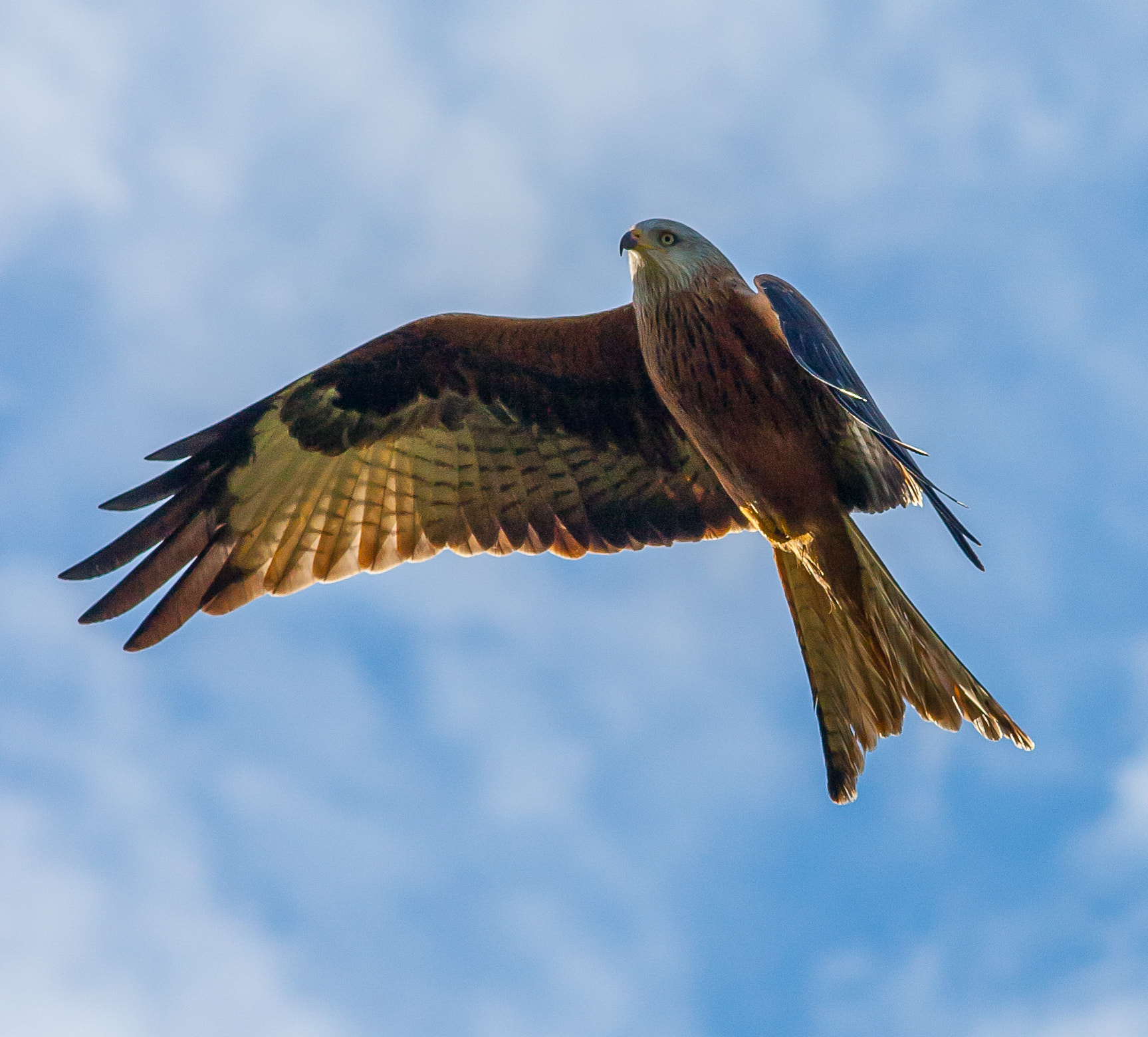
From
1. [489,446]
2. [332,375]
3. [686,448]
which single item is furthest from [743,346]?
[332,375]

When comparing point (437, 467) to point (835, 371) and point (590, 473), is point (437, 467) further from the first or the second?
point (835, 371)

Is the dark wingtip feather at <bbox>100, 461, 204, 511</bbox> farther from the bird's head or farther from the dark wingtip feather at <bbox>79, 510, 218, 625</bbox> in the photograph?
the bird's head

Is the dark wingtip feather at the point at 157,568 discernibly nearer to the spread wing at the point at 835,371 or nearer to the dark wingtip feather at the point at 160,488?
the dark wingtip feather at the point at 160,488

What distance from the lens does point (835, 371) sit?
5.26m

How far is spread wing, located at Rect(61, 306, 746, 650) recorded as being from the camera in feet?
21.9

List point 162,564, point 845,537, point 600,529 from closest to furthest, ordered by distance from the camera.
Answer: point 845,537
point 162,564
point 600,529

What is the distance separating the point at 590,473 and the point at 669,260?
136 centimetres

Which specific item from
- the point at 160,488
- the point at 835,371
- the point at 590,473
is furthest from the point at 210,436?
the point at 835,371

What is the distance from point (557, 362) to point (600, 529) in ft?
2.85

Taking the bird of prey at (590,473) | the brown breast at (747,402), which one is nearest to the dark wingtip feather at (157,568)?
the bird of prey at (590,473)

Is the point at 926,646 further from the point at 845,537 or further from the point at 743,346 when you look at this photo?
the point at 743,346

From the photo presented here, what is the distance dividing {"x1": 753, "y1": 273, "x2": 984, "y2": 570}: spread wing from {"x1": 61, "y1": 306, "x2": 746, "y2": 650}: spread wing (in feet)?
3.89

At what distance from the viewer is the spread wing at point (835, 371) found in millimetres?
4891

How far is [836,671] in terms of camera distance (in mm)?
5973
